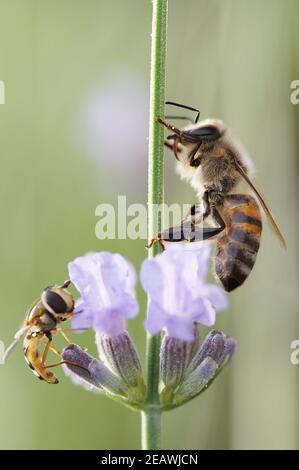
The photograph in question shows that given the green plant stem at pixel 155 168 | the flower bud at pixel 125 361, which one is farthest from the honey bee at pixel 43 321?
the green plant stem at pixel 155 168

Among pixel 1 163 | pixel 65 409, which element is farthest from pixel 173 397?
pixel 1 163

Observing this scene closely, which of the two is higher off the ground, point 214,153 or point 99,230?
point 214,153

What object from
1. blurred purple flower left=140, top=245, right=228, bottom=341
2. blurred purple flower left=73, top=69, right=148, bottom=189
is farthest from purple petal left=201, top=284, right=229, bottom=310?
blurred purple flower left=73, top=69, right=148, bottom=189

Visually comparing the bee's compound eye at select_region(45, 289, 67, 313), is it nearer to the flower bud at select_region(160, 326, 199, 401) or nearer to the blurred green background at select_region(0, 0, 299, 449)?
A: the flower bud at select_region(160, 326, 199, 401)

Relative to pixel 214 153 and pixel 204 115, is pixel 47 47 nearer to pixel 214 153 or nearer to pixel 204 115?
pixel 204 115

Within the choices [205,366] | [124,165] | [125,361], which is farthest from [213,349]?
[124,165]

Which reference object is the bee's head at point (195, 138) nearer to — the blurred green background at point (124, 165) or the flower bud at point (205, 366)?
the flower bud at point (205, 366)
